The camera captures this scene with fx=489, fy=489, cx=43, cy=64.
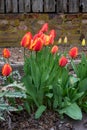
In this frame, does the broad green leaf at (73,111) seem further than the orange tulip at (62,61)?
Yes

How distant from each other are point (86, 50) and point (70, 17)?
0.67 m

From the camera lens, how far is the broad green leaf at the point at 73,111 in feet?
14.0

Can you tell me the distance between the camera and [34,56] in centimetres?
439

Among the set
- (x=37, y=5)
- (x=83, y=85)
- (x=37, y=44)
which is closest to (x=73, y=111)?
(x=83, y=85)

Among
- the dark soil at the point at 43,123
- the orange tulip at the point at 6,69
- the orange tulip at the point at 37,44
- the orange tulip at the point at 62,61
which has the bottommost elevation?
the dark soil at the point at 43,123

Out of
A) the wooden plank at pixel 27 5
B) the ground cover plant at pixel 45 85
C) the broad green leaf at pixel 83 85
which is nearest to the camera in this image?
the ground cover plant at pixel 45 85

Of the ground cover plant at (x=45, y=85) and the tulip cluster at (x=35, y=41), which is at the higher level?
the tulip cluster at (x=35, y=41)

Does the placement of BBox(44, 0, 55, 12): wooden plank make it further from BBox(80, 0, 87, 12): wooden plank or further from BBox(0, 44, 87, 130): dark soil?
BBox(0, 44, 87, 130): dark soil

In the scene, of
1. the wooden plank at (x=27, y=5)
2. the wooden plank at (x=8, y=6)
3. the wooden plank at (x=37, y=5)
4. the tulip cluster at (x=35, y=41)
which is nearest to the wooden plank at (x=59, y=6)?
the wooden plank at (x=37, y=5)

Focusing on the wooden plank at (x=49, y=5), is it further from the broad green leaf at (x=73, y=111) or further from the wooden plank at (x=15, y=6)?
the broad green leaf at (x=73, y=111)

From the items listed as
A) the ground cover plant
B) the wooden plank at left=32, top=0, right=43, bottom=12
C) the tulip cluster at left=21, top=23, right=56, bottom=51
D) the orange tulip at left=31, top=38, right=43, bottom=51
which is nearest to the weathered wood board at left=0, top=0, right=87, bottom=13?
the wooden plank at left=32, top=0, right=43, bottom=12

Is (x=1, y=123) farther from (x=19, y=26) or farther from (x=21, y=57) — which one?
(x=19, y=26)

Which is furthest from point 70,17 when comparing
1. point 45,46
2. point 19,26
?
point 45,46

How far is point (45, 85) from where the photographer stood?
169 inches
